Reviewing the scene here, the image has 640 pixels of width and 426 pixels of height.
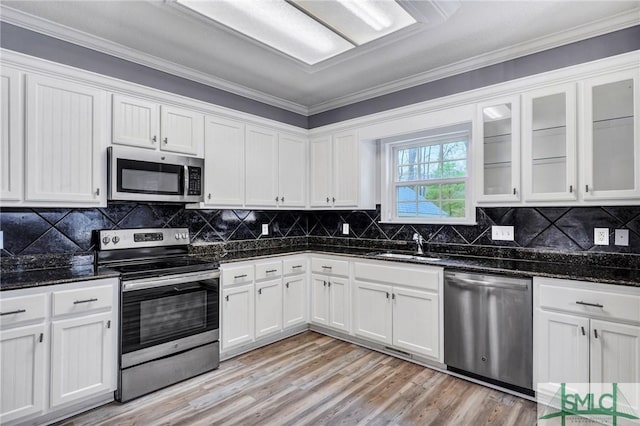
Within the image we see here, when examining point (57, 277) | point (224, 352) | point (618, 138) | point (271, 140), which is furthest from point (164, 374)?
point (618, 138)

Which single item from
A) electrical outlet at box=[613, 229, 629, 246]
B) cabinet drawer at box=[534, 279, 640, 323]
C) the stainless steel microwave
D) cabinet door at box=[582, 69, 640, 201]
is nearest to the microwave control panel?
the stainless steel microwave

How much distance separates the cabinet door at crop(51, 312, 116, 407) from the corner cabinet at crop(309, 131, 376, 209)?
8.02ft

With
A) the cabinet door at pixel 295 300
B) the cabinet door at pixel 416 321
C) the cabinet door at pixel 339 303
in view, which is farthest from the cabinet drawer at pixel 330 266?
the cabinet door at pixel 416 321

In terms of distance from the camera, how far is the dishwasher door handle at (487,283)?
93.9 inches

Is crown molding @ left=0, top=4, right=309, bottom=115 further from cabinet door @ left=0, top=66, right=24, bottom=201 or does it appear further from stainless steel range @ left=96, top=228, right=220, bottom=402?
stainless steel range @ left=96, top=228, right=220, bottom=402

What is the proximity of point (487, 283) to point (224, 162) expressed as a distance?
256 centimetres

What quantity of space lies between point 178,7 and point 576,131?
2.88 m

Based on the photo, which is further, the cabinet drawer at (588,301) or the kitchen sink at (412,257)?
the kitchen sink at (412,257)

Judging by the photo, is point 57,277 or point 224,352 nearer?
point 57,277

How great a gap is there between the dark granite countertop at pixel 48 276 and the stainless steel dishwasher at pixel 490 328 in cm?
256

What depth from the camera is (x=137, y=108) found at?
9.12 feet

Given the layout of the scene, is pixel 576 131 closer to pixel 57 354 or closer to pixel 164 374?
pixel 164 374

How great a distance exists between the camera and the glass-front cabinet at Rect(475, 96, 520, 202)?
269 cm

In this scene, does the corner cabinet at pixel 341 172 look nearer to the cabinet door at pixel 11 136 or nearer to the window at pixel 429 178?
the window at pixel 429 178
